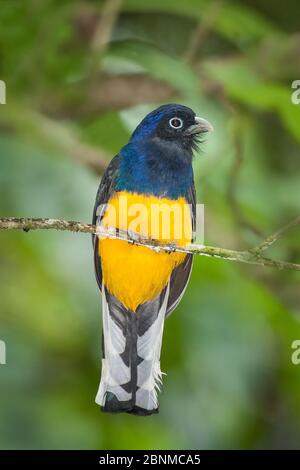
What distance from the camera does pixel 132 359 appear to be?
7.80 ft

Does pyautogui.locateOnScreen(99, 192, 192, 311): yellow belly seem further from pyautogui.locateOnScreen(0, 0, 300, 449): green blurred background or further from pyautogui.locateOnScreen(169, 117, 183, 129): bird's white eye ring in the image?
pyautogui.locateOnScreen(0, 0, 300, 449): green blurred background

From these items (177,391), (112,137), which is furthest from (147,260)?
(177,391)

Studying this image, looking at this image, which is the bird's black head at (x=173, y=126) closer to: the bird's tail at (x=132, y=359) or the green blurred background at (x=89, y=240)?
the green blurred background at (x=89, y=240)

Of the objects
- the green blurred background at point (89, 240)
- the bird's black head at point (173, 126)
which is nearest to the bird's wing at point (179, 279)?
the bird's black head at point (173, 126)

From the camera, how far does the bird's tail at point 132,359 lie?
7.63 feet

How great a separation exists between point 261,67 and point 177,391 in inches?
42.8

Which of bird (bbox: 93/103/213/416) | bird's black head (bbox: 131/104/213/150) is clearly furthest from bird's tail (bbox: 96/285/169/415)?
bird's black head (bbox: 131/104/213/150)

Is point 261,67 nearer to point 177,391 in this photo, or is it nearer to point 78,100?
point 78,100

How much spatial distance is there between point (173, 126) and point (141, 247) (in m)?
0.33

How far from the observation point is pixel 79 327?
3.10 m

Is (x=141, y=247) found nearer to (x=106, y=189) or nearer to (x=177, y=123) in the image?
(x=106, y=189)

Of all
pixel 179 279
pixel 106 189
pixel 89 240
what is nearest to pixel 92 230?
pixel 106 189

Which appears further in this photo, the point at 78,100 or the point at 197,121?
the point at 78,100

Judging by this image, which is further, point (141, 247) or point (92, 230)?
point (141, 247)
